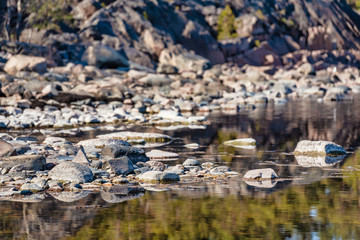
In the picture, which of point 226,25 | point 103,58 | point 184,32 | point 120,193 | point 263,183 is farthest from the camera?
point 226,25

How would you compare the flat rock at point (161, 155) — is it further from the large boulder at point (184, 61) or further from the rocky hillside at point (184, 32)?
the large boulder at point (184, 61)

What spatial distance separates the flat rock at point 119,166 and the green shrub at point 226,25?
2252 inches

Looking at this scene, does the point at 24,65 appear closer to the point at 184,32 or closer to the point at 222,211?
the point at 184,32

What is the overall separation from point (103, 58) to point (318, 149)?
107 ft

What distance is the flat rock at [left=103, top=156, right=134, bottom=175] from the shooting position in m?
10.2

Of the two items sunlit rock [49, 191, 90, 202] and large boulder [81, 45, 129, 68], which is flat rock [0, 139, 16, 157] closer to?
sunlit rock [49, 191, 90, 202]

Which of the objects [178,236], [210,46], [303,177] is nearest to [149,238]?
[178,236]

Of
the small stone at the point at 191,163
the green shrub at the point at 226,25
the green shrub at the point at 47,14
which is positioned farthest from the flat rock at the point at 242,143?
the green shrub at the point at 226,25

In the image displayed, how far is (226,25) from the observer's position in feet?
223

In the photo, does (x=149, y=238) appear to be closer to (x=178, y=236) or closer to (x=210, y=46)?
(x=178, y=236)

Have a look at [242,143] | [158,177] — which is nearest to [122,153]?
[158,177]

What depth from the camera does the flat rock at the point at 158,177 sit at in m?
9.77

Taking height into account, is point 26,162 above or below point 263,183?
above

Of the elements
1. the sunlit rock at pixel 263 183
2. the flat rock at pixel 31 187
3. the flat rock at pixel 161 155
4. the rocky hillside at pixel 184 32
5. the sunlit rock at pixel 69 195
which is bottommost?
the sunlit rock at pixel 263 183
